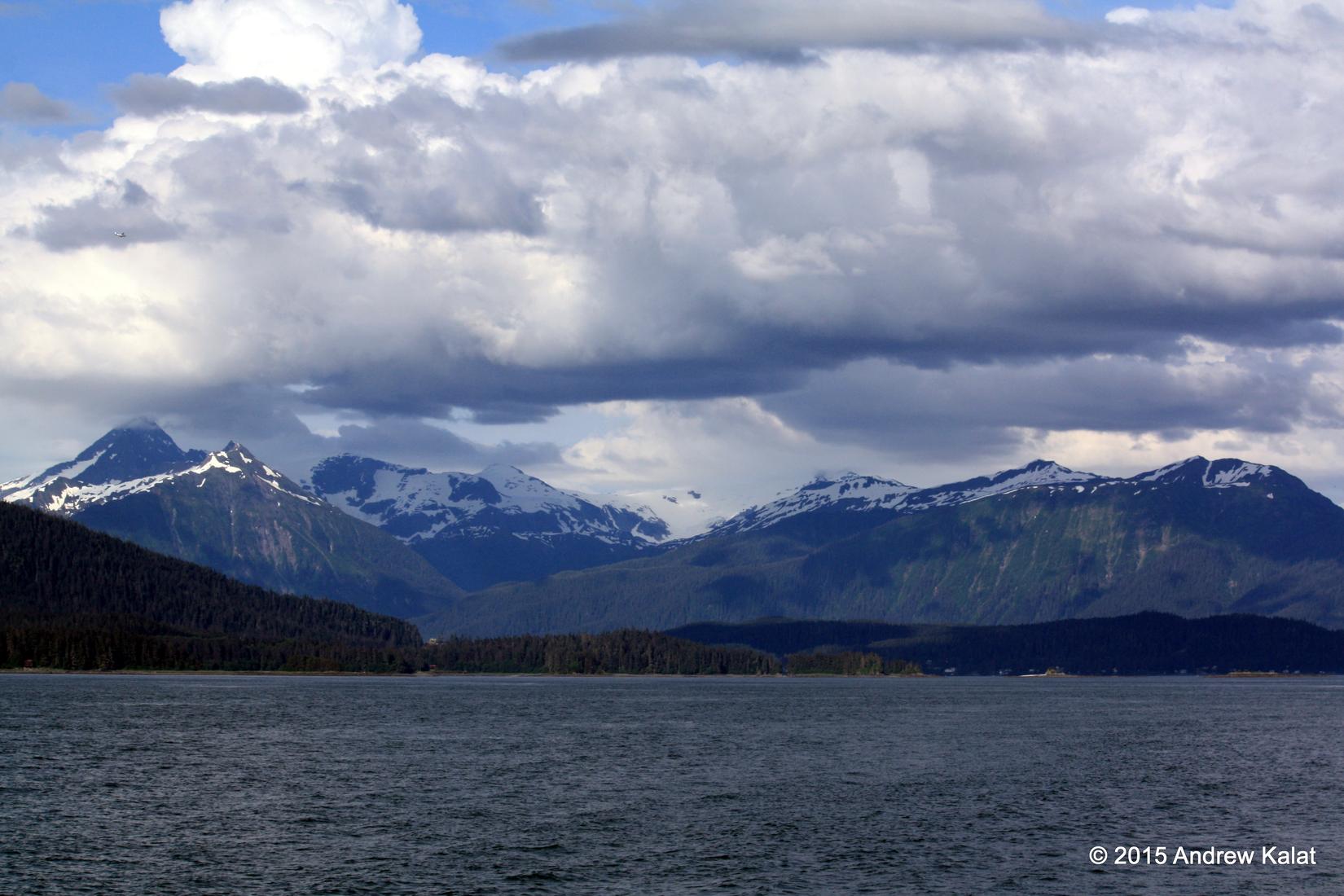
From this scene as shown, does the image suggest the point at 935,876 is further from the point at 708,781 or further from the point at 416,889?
the point at 708,781

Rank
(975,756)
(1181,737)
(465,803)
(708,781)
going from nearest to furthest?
(465,803), (708,781), (975,756), (1181,737)

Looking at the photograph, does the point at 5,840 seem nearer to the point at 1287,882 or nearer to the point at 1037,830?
the point at 1037,830

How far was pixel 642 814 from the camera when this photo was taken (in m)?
108

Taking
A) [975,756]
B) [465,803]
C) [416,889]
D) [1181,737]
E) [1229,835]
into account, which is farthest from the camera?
[1181,737]

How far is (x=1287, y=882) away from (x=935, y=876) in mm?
18732

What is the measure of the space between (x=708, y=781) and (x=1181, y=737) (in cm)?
8397

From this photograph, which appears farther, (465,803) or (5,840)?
(465,803)

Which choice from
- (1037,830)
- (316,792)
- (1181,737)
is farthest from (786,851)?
(1181,737)

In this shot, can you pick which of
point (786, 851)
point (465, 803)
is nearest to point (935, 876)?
point (786, 851)

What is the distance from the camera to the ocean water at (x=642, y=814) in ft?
276

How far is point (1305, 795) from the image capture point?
120m

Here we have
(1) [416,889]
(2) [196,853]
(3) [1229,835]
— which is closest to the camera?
(1) [416,889]

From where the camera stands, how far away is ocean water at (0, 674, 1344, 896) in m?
84.0

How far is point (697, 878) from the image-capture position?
84312mm
